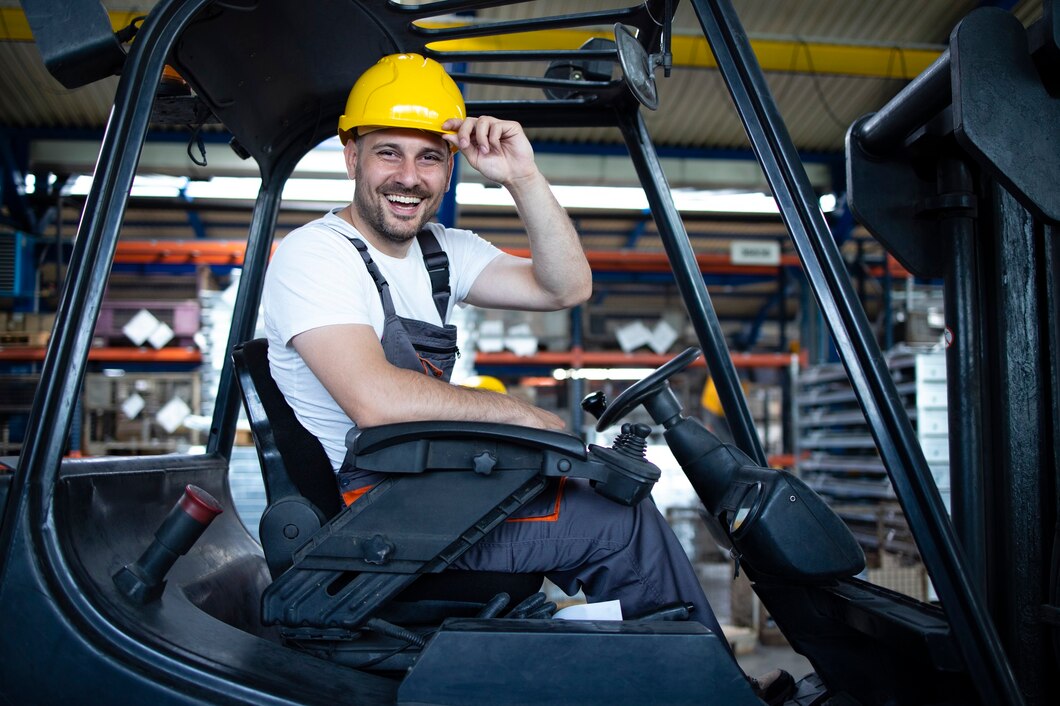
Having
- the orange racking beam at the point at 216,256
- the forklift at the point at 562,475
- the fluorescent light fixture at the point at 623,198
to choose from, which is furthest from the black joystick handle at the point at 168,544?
the fluorescent light fixture at the point at 623,198

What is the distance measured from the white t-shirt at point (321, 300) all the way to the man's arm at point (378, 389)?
0.09 ft

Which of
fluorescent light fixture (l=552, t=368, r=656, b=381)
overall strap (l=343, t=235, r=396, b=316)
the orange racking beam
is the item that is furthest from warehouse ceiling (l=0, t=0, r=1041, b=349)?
overall strap (l=343, t=235, r=396, b=316)

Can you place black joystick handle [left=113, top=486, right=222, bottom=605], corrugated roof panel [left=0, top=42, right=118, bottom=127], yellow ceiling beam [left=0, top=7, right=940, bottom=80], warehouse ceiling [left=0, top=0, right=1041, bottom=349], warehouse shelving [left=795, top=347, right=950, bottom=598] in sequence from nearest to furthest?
1. black joystick handle [left=113, top=486, right=222, bottom=605]
2. warehouse shelving [left=795, top=347, right=950, bottom=598]
3. yellow ceiling beam [left=0, top=7, right=940, bottom=80]
4. warehouse ceiling [left=0, top=0, right=1041, bottom=349]
5. corrugated roof panel [left=0, top=42, right=118, bottom=127]

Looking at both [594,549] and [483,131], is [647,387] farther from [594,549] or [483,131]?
[483,131]

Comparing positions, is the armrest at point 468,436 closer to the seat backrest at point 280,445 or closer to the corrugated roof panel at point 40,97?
the seat backrest at point 280,445

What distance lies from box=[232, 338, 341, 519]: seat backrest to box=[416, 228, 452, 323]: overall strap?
0.50m

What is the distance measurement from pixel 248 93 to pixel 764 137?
131 cm

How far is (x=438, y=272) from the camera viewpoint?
7.68 feet

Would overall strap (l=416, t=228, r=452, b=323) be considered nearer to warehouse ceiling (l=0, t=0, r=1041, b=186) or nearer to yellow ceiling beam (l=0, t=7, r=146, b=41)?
warehouse ceiling (l=0, t=0, r=1041, b=186)

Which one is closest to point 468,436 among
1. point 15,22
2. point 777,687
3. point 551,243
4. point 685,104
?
point 551,243

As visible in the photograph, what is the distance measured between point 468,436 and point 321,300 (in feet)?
1.62

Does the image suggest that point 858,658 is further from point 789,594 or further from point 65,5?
point 65,5

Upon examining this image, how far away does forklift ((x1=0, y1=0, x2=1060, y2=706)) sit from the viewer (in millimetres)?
1512

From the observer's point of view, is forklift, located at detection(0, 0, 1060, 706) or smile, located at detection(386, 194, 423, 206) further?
smile, located at detection(386, 194, 423, 206)
